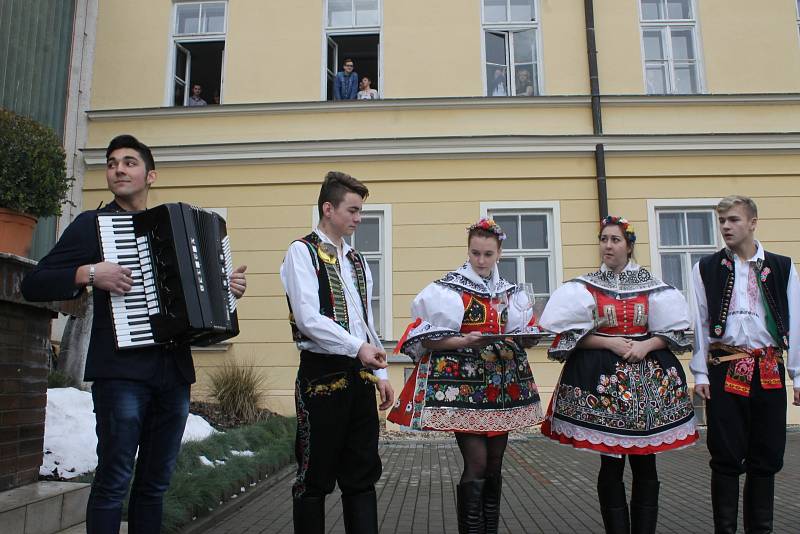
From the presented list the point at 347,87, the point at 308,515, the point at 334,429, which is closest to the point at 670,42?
the point at 347,87

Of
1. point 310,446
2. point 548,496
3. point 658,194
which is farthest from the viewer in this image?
point 658,194

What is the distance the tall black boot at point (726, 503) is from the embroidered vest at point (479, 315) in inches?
55.0

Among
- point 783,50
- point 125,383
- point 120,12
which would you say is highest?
point 120,12

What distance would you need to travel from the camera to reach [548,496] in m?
5.33

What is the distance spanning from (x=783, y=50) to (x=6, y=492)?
1155 cm

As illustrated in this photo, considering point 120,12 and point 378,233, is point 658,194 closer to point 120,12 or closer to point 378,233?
point 378,233

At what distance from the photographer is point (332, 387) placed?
9.67 ft

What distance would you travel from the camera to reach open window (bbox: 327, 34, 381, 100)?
1091 centimetres

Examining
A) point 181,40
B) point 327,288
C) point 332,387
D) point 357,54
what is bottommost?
point 332,387

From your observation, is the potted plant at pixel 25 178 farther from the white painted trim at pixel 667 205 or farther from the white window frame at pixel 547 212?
the white painted trim at pixel 667 205

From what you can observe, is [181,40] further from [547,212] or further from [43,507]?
[43,507]

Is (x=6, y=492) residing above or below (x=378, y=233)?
below

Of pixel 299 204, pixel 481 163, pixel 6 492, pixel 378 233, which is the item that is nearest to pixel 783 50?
pixel 481 163

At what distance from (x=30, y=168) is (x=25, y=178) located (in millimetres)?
85
